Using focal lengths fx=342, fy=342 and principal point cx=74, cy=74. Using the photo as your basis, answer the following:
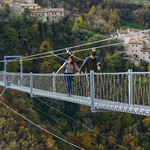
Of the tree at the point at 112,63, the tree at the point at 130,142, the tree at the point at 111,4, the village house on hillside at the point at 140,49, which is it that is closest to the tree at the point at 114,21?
the tree at the point at 111,4

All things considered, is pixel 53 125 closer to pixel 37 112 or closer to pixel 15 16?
pixel 37 112

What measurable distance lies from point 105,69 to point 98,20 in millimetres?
10224

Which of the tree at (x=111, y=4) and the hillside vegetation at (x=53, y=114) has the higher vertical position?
the tree at (x=111, y=4)

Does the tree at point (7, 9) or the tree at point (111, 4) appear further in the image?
the tree at point (111, 4)

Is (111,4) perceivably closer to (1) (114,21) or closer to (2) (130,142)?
(1) (114,21)

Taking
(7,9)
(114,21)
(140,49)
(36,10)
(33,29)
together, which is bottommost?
(140,49)

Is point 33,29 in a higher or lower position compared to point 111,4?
lower

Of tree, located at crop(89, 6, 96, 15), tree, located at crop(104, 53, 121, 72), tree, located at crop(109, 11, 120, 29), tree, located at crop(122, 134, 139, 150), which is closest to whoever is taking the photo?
tree, located at crop(122, 134, 139, 150)

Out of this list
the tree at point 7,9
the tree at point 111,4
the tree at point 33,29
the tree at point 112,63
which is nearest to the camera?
the tree at point 33,29

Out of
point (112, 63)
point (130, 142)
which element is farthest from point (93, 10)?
point (130, 142)

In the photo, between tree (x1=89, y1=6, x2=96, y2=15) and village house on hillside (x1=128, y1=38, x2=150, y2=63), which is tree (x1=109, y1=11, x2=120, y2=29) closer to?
tree (x1=89, y1=6, x2=96, y2=15)

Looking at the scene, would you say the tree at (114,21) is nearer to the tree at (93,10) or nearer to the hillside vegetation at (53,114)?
the tree at (93,10)

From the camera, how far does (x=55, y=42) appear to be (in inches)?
1143

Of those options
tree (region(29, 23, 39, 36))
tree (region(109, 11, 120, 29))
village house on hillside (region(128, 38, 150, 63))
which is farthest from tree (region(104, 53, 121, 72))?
tree (region(109, 11, 120, 29))
